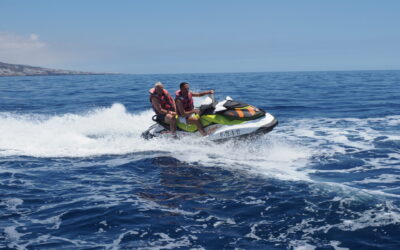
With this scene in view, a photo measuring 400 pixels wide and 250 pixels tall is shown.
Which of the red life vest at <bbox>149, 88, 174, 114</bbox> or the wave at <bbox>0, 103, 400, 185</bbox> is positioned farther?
the red life vest at <bbox>149, 88, 174, 114</bbox>

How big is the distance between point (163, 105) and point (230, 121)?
2.08 metres

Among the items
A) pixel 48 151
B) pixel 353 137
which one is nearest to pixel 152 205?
pixel 48 151

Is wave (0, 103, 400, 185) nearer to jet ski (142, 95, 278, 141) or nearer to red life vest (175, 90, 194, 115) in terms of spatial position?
jet ski (142, 95, 278, 141)

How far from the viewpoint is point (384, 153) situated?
10.0m

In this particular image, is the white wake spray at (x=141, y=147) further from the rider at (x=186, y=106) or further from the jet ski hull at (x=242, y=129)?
the rider at (x=186, y=106)

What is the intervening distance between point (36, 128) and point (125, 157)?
5.61 meters

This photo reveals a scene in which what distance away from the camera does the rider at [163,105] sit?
10656 millimetres

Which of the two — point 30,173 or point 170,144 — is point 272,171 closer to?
point 170,144

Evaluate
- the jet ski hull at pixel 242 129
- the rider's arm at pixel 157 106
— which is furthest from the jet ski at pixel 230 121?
the rider's arm at pixel 157 106

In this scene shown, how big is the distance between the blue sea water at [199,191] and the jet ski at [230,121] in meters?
0.32

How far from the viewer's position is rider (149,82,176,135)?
10656mm

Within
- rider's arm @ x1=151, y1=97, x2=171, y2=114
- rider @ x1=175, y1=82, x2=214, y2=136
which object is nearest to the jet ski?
rider @ x1=175, y1=82, x2=214, y2=136

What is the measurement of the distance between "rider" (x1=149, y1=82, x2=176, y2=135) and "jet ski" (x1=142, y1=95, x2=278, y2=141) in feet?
0.77

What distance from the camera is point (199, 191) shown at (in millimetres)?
6984
